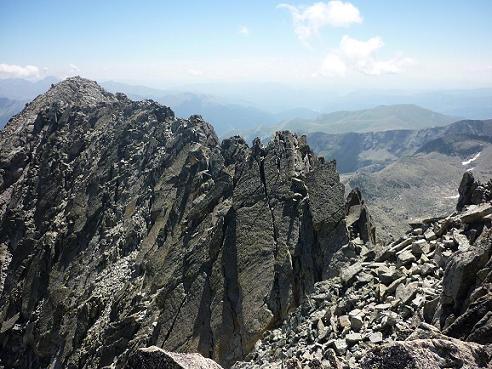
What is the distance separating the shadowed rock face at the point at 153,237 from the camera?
39750mm

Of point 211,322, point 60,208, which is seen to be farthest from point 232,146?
point 60,208

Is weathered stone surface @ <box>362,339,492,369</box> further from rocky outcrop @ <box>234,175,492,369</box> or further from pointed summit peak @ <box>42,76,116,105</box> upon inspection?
pointed summit peak @ <box>42,76,116,105</box>

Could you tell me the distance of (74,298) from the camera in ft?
198

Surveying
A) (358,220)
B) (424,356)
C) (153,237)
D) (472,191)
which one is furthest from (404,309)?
(153,237)

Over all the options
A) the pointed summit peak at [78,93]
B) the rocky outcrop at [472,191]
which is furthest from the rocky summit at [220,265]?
the pointed summit peak at [78,93]

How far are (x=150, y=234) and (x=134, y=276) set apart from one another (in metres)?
7.50

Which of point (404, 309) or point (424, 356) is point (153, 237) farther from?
point (424, 356)

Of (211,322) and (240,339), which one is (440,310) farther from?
(211,322)

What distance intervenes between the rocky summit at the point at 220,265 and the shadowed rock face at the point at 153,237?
0.22 metres

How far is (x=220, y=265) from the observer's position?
42781 millimetres

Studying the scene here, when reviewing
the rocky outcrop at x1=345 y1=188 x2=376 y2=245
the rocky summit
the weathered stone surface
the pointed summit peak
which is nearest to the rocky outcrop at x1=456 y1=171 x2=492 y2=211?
the rocky summit

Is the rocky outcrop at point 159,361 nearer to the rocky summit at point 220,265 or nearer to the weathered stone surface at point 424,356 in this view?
the rocky summit at point 220,265

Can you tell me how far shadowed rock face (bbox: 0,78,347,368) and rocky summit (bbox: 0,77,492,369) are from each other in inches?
8.7

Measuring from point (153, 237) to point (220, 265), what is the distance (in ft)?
66.5
